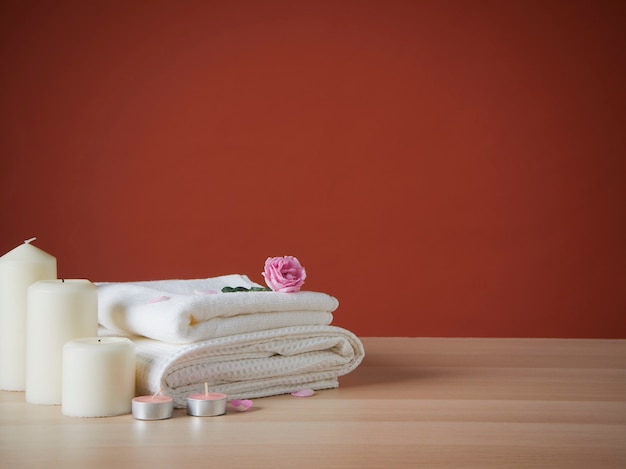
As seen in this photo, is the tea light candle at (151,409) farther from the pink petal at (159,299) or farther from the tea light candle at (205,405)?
the pink petal at (159,299)

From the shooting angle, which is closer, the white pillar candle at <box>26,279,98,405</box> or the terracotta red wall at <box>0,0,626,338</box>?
the white pillar candle at <box>26,279,98,405</box>

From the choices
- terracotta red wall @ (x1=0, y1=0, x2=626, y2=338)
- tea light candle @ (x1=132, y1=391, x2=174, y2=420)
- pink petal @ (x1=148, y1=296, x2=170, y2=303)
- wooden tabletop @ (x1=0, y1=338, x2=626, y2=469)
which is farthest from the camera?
terracotta red wall @ (x1=0, y1=0, x2=626, y2=338)

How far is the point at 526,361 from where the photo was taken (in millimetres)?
2080

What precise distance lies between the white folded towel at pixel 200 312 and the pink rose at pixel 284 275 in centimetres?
2

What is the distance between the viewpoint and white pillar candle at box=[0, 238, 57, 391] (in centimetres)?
162

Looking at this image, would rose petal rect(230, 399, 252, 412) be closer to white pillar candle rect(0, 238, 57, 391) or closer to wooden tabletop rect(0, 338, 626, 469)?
wooden tabletop rect(0, 338, 626, 469)

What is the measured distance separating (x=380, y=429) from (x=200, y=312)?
0.38 metres

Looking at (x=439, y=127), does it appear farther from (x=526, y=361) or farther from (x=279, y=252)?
(x=526, y=361)

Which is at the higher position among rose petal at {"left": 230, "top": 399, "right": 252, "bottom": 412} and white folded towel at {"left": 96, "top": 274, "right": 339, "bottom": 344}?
white folded towel at {"left": 96, "top": 274, "right": 339, "bottom": 344}

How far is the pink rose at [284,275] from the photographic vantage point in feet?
5.50

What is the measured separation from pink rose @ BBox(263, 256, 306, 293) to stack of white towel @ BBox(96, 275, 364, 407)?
2 centimetres

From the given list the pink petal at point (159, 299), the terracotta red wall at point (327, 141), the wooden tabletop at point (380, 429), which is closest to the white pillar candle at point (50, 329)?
the wooden tabletop at point (380, 429)

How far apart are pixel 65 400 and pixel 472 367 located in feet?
3.01

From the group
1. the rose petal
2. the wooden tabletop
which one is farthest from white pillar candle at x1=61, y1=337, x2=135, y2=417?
the rose petal
